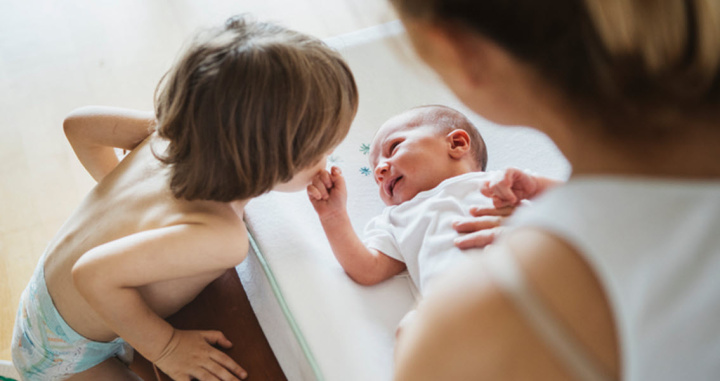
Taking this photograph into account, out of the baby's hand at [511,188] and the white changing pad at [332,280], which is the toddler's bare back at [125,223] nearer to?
the white changing pad at [332,280]

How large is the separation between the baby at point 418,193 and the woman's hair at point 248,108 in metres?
0.17

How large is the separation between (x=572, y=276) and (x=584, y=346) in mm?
56

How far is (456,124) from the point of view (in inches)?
49.9

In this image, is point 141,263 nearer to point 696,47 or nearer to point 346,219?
point 346,219

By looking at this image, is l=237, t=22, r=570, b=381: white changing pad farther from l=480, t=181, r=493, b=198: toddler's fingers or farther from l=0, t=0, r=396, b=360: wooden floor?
l=0, t=0, r=396, b=360: wooden floor

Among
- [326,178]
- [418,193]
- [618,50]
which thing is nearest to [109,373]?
[326,178]

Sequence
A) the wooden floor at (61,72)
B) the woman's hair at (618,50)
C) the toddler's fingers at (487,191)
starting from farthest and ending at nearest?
the wooden floor at (61,72) → the toddler's fingers at (487,191) → the woman's hair at (618,50)

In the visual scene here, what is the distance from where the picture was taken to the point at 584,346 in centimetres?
47

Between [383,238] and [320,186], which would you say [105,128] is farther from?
[383,238]

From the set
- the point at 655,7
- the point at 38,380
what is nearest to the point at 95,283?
the point at 38,380

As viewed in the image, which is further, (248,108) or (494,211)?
(494,211)

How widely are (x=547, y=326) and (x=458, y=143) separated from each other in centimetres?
81

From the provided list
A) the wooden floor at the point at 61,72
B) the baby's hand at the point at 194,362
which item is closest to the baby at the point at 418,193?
the baby's hand at the point at 194,362

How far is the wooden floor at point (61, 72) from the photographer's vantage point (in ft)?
5.50
